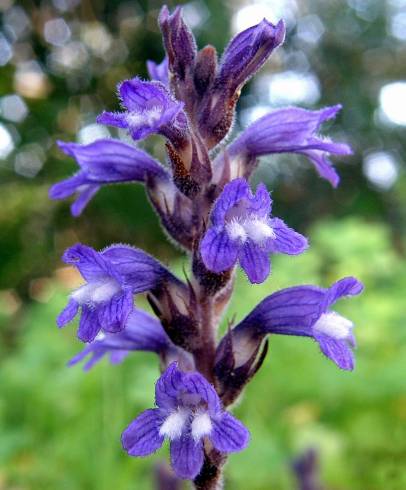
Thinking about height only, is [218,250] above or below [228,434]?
above

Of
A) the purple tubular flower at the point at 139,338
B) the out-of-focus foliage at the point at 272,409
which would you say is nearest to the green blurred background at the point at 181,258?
the out-of-focus foliage at the point at 272,409

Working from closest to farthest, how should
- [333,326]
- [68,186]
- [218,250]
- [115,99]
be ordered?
1. [218,250]
2. [333,326]
3. [68,186]
4. [115,99]

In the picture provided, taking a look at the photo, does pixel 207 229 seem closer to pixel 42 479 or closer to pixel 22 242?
pixel 42 479

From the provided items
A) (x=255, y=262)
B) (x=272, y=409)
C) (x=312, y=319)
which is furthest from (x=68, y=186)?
(x=272, y=409)

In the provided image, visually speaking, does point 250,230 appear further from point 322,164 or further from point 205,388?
point 322,164

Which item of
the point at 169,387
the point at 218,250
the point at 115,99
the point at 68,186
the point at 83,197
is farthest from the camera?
the point at 115,99

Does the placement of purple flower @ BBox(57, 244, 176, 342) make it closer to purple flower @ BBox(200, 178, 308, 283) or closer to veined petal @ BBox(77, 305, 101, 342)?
veined petal @ BBox(77, 305, 101, 342)

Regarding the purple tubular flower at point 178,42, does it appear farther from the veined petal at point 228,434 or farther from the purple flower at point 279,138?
the veined petal at point 228,434

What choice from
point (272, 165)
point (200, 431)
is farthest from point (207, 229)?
point (272, 165)

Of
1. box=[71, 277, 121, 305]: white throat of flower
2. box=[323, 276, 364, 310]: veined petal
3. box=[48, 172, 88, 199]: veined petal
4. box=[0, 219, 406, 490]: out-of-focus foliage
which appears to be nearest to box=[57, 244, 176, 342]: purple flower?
box=[71, 277, 121, 305]: white throat of flower
